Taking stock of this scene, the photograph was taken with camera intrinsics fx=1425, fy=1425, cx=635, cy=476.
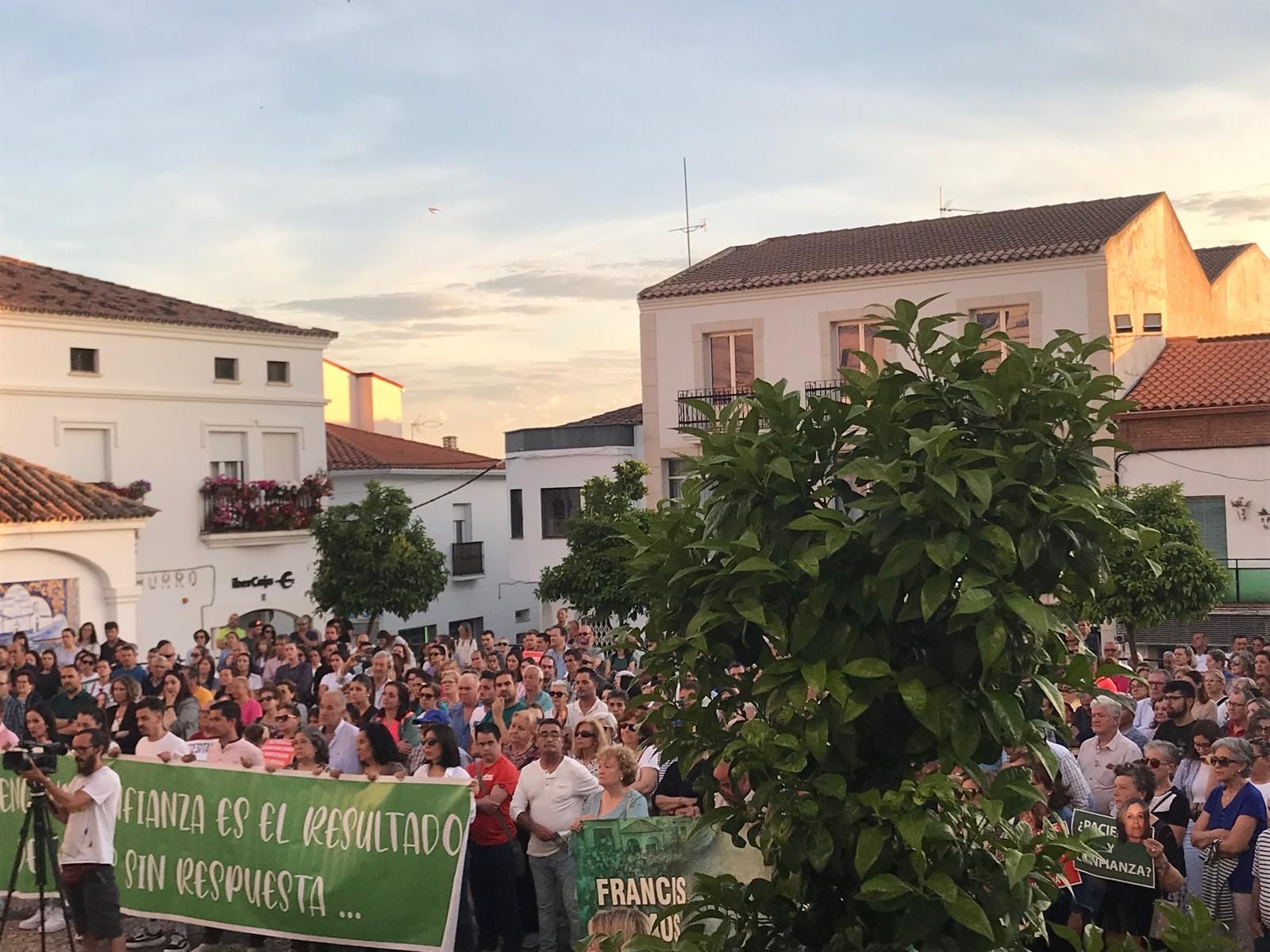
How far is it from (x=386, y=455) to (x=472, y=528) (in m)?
3.60

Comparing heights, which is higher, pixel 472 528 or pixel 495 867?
pixel 472 528

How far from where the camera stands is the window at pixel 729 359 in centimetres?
3133

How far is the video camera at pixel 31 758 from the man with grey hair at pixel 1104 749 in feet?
21.8

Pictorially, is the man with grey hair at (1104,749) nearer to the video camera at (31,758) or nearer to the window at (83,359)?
the video camera at (31,758)

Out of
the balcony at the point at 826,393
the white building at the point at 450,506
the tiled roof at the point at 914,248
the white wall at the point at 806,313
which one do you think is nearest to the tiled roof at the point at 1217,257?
the tiled roof at the point at 914,248

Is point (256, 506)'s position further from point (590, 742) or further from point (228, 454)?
point (590, 742)

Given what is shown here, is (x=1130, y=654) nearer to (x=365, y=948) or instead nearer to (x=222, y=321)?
(x=365, y=948)

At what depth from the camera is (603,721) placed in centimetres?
1002

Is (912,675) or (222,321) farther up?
(222,321)

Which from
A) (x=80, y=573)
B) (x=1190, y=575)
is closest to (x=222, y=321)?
(x=80, y=573)

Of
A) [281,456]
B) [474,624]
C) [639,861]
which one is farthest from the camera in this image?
[474,624]

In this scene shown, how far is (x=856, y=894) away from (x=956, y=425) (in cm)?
109

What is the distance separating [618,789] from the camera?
8727 mm

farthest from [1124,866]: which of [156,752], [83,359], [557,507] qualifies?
[557,507]
